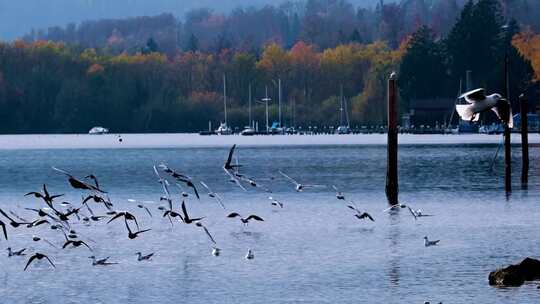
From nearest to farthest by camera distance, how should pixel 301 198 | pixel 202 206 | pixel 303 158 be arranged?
pixel 202 206
pixel 301 198
pixel 303 158

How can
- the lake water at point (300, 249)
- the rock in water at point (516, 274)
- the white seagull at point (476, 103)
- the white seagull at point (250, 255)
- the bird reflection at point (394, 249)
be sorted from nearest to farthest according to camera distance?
the rock in water at point (516, 274), the lake water at point (300, 249), the white seagull at point (476, 103), the bird reflection at point (394, 249), the white seagull at point (250, 255)

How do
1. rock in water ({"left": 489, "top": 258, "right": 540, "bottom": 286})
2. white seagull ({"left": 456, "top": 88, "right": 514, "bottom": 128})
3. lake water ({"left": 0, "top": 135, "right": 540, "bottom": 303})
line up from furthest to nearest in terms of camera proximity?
white seagull ({"left": 456, "top": 88, "right": 514, "bottom": 128})
lake water ({"left": 0, "top": 135, "right": 540, "bottom": 303})
rock in water ({"left": 489, "top": 258, "right": 540, "bottom": 286})

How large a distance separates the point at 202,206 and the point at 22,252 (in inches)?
834

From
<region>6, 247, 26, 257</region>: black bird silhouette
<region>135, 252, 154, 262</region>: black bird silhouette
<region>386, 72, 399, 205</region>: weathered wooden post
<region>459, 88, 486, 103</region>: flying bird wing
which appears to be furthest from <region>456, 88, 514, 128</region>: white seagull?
<region>386, 72, 399, 205</region>: weathered wooden post

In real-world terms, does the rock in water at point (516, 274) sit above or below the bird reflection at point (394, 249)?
above

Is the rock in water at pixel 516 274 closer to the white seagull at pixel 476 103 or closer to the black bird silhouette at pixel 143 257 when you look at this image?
the white seagull at pixel 476 103

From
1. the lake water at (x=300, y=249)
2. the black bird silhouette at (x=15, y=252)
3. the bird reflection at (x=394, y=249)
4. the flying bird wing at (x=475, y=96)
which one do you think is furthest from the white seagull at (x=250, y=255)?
the flying bird wing at (x=475, y=96)

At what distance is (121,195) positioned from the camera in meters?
78.9

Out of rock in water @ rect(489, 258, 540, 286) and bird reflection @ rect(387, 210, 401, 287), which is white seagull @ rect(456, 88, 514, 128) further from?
bird reflection @ rect(387, 210, 401, 287)

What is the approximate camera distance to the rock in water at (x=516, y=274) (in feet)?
124

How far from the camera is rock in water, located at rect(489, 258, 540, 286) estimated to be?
37875 millimetres

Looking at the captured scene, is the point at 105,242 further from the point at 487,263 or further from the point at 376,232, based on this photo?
the point at 487,263

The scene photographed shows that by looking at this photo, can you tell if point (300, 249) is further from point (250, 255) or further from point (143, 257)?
point (143, 257)

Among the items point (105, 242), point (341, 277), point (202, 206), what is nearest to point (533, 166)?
point (202, 206)
